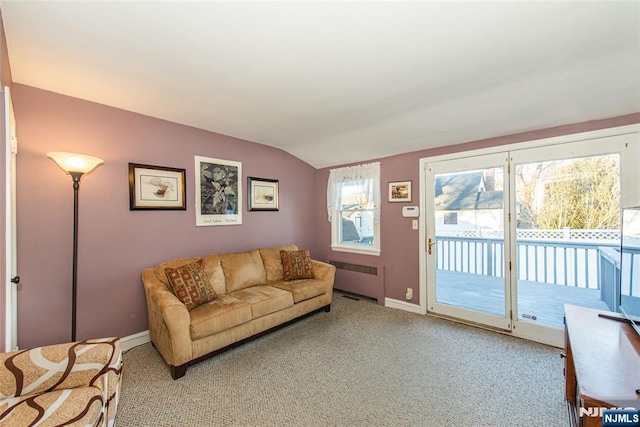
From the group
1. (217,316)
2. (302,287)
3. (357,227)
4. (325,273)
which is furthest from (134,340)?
(357,227)

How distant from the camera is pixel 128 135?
8.70 ft

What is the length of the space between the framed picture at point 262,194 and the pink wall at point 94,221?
643mm

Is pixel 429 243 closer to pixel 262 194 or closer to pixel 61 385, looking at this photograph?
pixel 262 194

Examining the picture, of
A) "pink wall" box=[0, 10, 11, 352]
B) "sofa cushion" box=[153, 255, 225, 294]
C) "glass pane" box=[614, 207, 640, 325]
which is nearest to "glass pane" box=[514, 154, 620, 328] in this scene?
"glass pane" box=[614, 207, 640, 325]

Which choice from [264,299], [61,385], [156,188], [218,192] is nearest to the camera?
[61,385]

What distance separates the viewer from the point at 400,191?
3645mm

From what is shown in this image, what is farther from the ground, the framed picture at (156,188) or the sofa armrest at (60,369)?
the framed picture at (156,188)

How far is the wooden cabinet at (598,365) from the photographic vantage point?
3.38 ft

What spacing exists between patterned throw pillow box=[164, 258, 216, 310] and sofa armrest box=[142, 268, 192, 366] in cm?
10

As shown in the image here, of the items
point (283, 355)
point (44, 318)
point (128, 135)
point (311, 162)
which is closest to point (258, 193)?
point (311, 162)

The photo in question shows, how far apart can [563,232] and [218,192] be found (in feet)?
12.7

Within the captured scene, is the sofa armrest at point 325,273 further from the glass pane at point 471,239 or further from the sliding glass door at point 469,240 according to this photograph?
the glass pane at point 471,239

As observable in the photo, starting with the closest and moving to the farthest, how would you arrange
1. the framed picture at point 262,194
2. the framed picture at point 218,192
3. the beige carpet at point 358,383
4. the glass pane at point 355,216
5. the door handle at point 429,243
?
the beige carpet at point 358,383, the framed picture at point 218,192, the door handle at point 429,243, the framed picture at point 262,194, the glass pane at point 355,216

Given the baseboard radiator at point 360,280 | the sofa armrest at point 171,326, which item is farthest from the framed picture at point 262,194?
the sofa armrest at point 171,326
